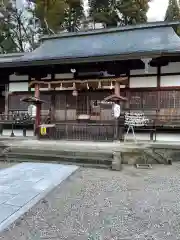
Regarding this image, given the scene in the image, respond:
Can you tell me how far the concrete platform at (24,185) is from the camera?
3791 mm

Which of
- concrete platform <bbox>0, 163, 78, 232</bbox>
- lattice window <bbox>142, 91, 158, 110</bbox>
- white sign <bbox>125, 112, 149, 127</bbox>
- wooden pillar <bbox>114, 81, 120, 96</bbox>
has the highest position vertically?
wooden pillar <bbox>114, 81, 120, 96</bbox>

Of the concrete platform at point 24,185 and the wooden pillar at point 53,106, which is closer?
the concrete platform at point 24,185

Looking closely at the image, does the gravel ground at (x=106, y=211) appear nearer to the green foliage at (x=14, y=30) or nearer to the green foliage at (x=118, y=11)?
the green foliage at (x=118, y=11)

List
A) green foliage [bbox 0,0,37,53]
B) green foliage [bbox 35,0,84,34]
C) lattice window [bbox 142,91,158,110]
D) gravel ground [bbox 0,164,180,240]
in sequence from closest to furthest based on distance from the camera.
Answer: gravel ground [bbox 0,164,180,240] → lattice window [bbox 142,91,158,110] → green foliage [bbox 35,0,84,34] → green foliage [bbox 0,0,37,53]

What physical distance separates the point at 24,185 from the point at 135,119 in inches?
214

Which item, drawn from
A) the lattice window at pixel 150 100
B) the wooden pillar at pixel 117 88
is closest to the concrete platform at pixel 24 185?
the wooden pillar at pixel 117 88

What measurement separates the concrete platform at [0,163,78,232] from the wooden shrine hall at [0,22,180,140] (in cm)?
368

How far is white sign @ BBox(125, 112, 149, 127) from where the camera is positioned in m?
9.44

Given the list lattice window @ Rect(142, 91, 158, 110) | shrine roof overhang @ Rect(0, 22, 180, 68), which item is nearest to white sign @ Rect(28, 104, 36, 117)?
shrine roof overhang @ Rect(0, 22, 180, 68)

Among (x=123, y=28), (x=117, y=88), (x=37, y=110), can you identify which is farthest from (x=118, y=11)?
(x=37, y=110)

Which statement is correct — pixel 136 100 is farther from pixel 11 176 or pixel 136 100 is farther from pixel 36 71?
pixel 11 176

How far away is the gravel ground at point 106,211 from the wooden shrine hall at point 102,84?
4333 mm

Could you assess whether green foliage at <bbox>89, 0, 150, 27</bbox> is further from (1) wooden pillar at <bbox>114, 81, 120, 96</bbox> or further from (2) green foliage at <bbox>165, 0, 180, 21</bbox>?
(1) wooden pillar at <bbox>114, 81, 120, 96</bbox>

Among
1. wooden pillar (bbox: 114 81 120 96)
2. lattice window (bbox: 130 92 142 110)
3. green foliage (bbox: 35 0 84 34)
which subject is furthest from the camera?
green foliage (bbox: 35 0 84 34)
